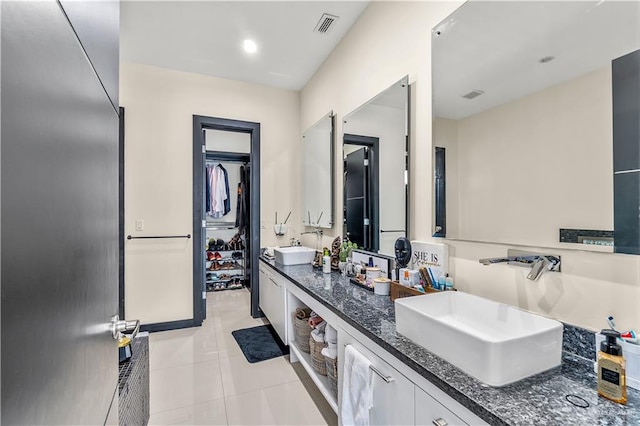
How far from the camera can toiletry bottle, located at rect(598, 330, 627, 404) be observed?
831 mm

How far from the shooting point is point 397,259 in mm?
1804

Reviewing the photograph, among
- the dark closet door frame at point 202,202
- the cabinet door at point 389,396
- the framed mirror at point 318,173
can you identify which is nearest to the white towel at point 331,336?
the cabinet door at point 389,396

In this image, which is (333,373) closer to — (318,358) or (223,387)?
(318,358)

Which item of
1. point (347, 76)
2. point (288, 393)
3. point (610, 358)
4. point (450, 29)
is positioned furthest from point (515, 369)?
point (347, 76)

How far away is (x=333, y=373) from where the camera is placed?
6.09 ft

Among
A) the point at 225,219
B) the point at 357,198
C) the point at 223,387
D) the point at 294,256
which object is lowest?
the point at 223,387

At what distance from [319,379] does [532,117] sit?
1902 millimetres

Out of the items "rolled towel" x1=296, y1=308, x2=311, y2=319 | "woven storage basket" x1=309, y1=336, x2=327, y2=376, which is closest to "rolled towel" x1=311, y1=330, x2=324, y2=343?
"woven storage basket" x1=309, y1=336, x2=327, y2=376

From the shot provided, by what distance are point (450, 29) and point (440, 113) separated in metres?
0.42

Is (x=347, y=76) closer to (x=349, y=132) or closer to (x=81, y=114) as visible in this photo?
(x=349, y=132)

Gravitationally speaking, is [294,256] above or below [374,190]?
below

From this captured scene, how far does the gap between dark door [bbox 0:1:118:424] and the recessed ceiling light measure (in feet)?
8.06

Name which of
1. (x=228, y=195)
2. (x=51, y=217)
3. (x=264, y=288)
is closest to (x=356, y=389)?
(x=51, y=217)

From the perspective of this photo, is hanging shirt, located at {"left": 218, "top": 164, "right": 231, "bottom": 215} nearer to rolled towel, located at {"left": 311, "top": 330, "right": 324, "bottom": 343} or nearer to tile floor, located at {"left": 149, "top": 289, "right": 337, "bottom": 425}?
tile floor, located at {"left": 149, "top": 289, "right": 337, "bottom": 425}
